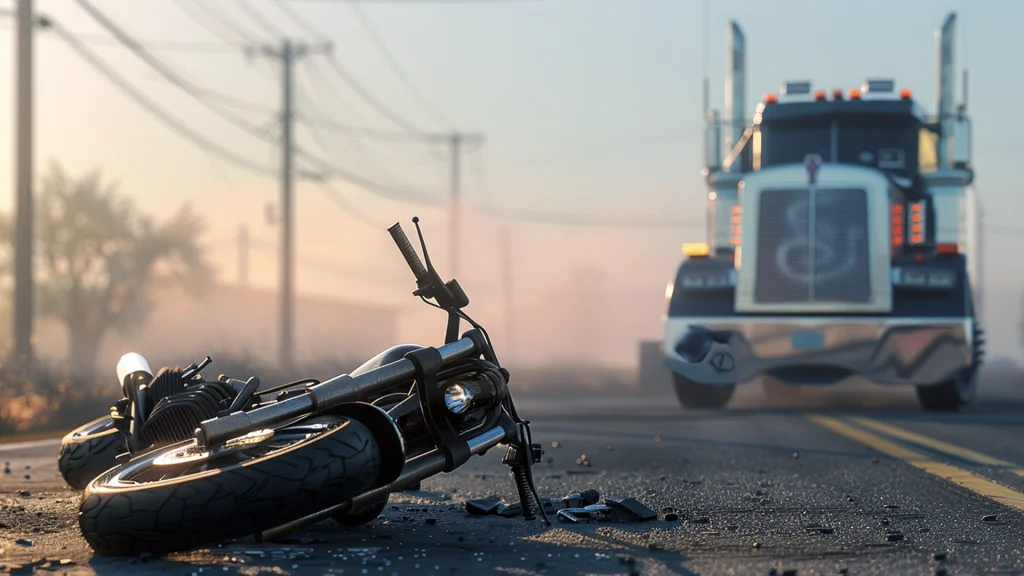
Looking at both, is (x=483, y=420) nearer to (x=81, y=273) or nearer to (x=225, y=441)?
(x=225, y=441)

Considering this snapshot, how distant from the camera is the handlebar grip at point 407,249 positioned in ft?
17.9

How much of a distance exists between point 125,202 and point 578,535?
228 feet

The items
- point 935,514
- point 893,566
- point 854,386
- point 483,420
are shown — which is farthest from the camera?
point 854,386

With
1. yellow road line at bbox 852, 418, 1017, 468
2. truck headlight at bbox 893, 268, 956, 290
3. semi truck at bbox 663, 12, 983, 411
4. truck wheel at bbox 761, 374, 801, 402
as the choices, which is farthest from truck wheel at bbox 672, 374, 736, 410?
truck wheel at bbox 761, 374, 801, 402

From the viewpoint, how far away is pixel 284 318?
39.3 metres

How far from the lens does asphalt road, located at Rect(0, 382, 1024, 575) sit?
4527 mm

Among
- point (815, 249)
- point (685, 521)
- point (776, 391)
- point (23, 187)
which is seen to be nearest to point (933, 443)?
point (685, 521)

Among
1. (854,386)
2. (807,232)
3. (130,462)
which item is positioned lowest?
(854,386)

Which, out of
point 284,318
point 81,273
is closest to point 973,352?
point 284,318

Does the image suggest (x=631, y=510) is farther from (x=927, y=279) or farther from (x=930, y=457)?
(x=927, y=279)

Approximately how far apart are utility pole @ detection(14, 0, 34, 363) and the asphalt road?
416 inches

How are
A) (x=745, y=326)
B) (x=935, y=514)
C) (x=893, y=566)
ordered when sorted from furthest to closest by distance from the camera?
(x=745, y=326), (x=935, y=514), (x=893, y=566)

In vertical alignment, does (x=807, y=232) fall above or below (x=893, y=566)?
above

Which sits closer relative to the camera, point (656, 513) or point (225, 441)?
point (225, 441)
